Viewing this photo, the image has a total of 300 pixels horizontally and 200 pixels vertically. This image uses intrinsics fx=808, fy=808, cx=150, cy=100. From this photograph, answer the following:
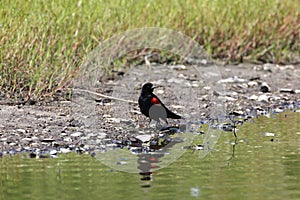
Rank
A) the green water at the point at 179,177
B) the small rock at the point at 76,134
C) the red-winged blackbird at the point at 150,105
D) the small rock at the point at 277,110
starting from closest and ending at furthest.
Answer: the green water at the point at 179,177
the small rock at the point at 76,134
the red-winged blackbird at the point at 150,105
the small rock at the point at 277,110

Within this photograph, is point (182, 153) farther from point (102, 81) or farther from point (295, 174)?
point (102, 81)

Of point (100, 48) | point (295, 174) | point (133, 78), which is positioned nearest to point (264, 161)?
point (295, 174)

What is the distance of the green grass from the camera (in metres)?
8.67

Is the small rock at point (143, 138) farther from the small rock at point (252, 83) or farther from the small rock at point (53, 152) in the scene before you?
the small rock at point (252, 83)

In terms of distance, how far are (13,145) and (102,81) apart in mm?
3599

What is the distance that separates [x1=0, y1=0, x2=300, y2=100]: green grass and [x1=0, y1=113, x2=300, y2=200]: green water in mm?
2334

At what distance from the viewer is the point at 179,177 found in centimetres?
569

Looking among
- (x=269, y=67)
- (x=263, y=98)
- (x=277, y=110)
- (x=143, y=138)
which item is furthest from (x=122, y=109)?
(x=269, y=67)

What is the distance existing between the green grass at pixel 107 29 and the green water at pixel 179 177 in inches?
91.9

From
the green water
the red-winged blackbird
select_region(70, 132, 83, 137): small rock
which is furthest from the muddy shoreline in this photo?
the green water

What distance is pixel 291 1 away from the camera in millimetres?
12688

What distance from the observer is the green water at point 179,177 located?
5.14m

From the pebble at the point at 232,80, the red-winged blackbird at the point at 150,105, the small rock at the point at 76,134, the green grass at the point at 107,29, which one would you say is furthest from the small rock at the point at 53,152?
the pebble at the point at 232,80

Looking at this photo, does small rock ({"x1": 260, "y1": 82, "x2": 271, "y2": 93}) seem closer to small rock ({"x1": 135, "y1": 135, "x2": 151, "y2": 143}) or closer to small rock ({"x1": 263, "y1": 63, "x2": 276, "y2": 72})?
small rock ({"x1": 263, "y1": 63, "x2": 276, "y2": 72})
